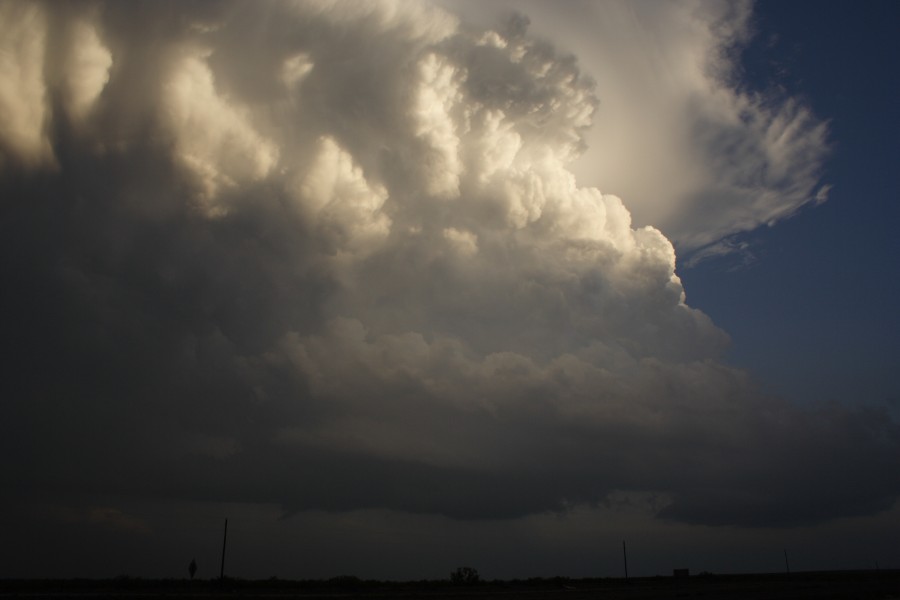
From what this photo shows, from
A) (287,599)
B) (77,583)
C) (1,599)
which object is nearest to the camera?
(1,599)

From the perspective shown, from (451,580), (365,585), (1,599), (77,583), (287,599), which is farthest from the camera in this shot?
(451,580)

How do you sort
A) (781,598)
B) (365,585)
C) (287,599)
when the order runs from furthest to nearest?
(365,585) < (781,598) < (287,599)

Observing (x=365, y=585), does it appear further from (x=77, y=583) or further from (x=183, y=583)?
(x=77, y=583)

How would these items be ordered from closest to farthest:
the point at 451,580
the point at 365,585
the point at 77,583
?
1. the point at 77,583
2. the point at 365,585
3. the point at 451,580

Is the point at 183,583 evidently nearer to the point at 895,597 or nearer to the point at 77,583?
the point at 77,583

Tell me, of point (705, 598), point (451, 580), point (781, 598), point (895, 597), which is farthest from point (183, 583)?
point (895, 597)

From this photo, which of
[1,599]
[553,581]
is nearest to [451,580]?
[553,581]

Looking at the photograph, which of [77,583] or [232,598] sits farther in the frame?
[77,583]

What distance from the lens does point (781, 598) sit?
2362 inches

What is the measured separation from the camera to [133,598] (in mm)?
54125

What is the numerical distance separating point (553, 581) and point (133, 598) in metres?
69.3

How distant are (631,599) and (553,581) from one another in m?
51.8

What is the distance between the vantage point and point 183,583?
82438 millimetres

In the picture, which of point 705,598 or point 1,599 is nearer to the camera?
point 1,599
